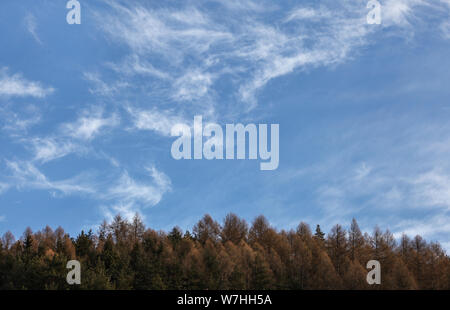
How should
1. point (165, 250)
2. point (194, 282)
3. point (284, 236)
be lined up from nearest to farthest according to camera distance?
point (194, 282) < point (165, 250) < point (284, 236)

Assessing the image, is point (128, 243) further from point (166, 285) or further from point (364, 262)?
point (364, 262)

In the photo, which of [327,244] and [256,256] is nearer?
[256,256]

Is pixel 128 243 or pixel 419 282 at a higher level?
pixel 128 243

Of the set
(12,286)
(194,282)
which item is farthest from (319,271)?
(12,286)

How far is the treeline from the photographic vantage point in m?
99.0

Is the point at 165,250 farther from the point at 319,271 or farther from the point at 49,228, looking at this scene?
the point at 49,228

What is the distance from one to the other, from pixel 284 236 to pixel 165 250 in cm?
3685

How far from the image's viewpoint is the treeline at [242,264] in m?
99.0

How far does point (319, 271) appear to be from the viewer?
11438 cm

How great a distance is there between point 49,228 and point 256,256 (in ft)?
295

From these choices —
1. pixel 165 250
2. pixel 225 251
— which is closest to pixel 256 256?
pixel 225 251

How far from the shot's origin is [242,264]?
375 feet
